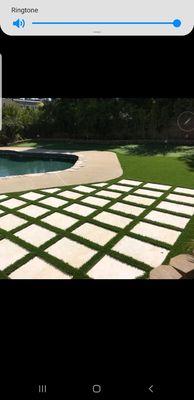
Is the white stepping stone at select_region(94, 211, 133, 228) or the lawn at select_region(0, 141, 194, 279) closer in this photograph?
the lawn at select_region(0, 141, 194, 279)

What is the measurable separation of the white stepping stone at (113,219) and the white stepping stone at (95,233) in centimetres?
39

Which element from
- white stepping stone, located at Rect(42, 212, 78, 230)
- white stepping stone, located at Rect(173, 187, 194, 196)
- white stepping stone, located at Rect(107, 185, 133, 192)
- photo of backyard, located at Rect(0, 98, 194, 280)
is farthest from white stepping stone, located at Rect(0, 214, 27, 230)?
white stepping stone, located at Rect(173, 187, 194, 196)

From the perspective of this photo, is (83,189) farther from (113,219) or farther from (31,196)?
(113,219)

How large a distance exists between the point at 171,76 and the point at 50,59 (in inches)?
22.2

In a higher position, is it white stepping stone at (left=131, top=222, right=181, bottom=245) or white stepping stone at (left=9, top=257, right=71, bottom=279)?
white stepping stone at (left=131, top=222, right=181, bottom=245)

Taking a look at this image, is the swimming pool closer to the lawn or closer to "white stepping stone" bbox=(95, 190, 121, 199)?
the lawn

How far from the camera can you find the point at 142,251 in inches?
212

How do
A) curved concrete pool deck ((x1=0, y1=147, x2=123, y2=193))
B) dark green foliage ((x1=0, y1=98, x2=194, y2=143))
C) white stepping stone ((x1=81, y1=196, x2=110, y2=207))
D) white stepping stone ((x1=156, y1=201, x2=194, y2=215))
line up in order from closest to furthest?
white stepping stone ((x1=156, y1=201, x2=194, y2=215)) < white stepping stone ((x1=81, y1=196, x2=110, y2=207)) < curved concrete pool deck ((x1=0, y1=147, x2=123, y2=193)) < dark green foliage ((x1=0, y1=98, x2=194, y2=143))

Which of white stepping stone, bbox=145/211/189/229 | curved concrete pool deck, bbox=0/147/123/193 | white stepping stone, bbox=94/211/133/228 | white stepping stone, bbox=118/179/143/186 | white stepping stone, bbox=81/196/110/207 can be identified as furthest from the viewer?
curved concrete pool deck, bbox=0/147/123/193

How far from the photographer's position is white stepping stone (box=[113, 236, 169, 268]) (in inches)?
199

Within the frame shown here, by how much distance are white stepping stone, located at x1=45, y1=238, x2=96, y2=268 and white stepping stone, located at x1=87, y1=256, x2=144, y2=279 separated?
11.8 inches

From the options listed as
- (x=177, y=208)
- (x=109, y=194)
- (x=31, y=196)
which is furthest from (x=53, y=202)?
(x=177, y=208)
